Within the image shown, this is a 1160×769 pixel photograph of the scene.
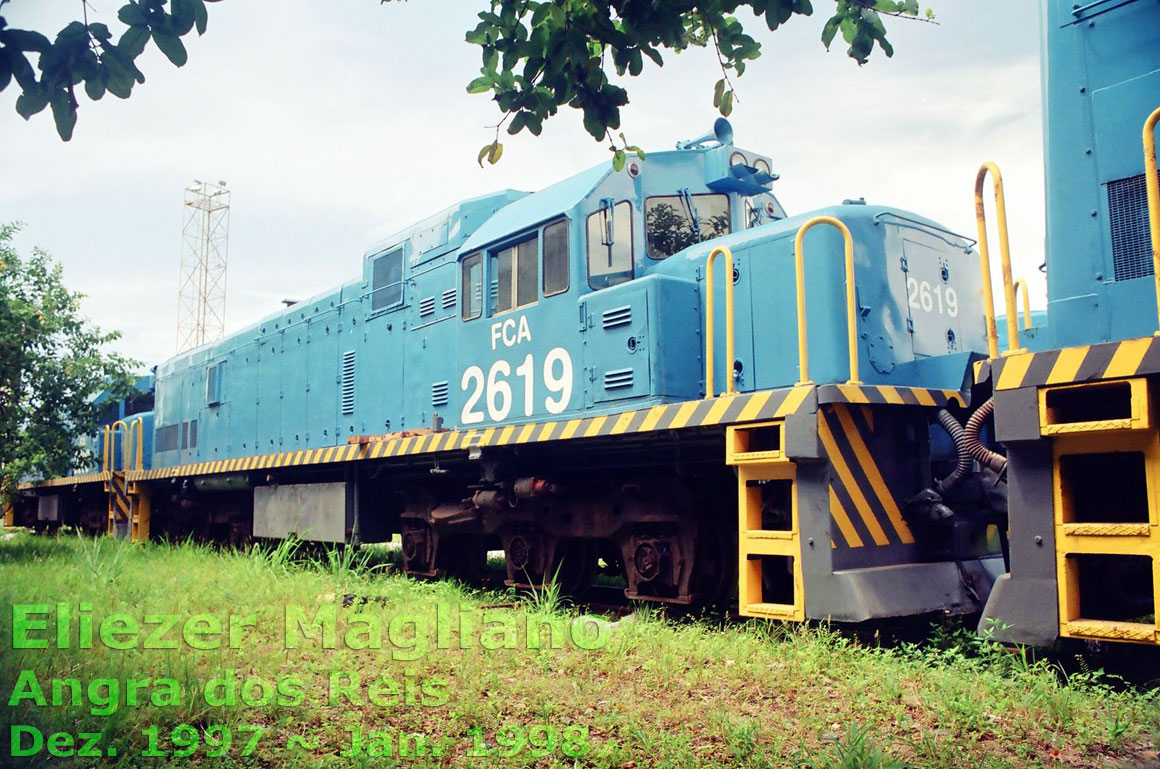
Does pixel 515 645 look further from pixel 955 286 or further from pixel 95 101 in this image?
pixel 955 286

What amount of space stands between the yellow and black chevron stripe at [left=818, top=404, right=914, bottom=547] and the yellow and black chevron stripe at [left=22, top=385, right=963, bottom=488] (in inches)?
6.6

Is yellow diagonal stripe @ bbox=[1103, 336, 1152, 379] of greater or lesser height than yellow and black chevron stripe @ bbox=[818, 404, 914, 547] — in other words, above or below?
above

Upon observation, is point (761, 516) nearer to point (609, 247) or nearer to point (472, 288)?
point (609, 247)

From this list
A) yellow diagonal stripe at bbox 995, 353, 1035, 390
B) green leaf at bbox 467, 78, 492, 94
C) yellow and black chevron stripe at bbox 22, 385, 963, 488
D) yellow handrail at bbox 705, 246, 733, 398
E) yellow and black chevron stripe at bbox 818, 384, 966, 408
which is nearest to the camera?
green leaf at bbox 467, 78, 492, 94

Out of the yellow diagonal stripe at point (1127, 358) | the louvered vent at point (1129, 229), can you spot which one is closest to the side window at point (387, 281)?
the louvered vent at point (1129, 229)

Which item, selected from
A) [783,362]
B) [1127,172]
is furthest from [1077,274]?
[783,362]

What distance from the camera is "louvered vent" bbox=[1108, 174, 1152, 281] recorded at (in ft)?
A: 13.6

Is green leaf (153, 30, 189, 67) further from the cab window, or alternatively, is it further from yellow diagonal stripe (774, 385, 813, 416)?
the cab window

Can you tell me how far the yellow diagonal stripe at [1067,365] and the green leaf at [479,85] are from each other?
272 cm

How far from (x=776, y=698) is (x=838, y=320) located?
97.7 inches

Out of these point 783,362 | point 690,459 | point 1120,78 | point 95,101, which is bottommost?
point 690,459

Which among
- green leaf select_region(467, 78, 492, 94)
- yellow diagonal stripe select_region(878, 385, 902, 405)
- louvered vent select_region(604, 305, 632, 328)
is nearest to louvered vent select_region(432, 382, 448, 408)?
louvered vent select_region(604, 305, 632, 328)

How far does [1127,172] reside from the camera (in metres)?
4.24

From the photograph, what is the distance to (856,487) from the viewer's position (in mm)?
5188
